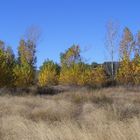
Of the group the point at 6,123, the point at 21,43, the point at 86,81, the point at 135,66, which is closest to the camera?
the point at 6,123

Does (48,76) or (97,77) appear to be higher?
(48,76)

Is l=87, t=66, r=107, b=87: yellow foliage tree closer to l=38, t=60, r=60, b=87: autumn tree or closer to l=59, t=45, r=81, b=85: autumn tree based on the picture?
l=59, t=45, r=81, b=85: autumn tree

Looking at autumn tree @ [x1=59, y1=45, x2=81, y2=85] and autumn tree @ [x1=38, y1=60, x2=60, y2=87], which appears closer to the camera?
autumn tree @ [x1=59, y1=45, x2=81, y2=85]

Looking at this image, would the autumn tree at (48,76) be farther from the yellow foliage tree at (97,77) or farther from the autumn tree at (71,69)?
the yellow foliage tree at (97,77)

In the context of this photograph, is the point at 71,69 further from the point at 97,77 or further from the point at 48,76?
the point at 48,76

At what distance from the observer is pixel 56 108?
57.2ft

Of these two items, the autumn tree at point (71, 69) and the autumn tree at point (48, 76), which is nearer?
the autumn tree at point (71, 69)

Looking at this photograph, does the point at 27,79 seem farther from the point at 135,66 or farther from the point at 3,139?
the point at 3,139

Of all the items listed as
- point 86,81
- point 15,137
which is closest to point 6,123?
point 15,137

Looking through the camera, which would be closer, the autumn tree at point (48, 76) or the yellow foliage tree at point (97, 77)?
the yellow foliage tree at point (97, 77)

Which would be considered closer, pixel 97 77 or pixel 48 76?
pixel 97 77

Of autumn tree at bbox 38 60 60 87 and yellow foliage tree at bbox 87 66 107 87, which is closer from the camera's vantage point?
yellow foliage tree at bbox 87 66 107 87

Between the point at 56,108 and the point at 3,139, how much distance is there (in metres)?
8.64

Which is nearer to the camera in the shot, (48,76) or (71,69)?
(71,69)
